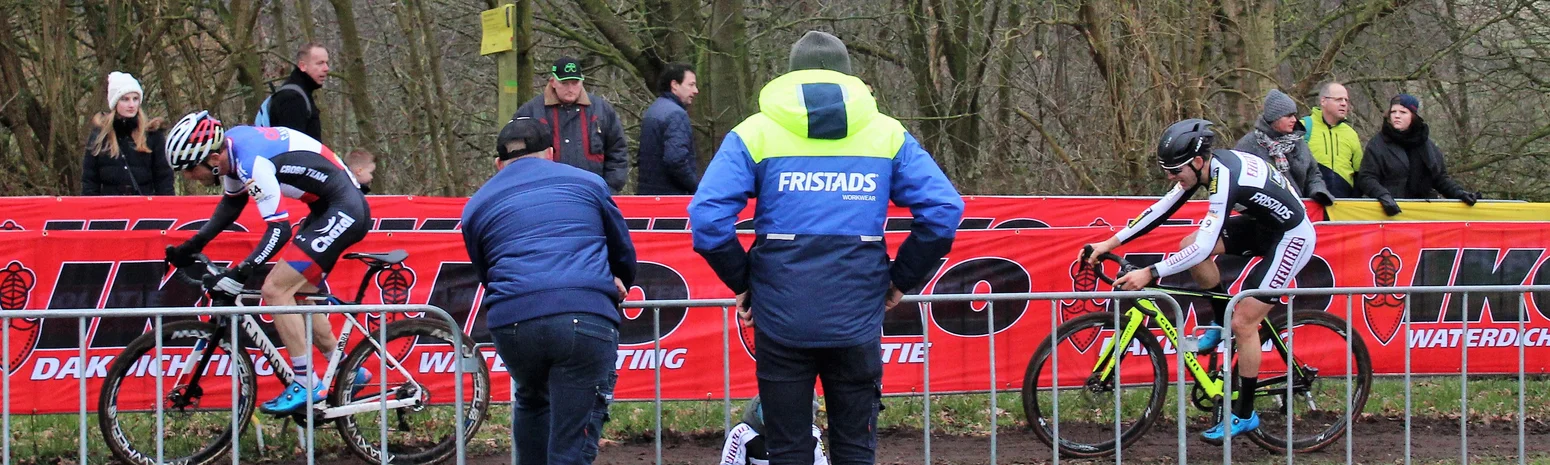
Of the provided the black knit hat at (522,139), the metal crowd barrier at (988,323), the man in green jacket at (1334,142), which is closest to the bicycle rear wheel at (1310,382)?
the metal crowd barrier at (988,323)

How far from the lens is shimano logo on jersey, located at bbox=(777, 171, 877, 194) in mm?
4629

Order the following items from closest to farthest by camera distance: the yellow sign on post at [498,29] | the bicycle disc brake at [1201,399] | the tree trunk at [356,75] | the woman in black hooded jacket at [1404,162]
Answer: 1. the bicycle disc brake at [1201,399]
2. the yellow sign on post at [498,29]
3. the woman in black hooded jacket at [1404,162]
4. the tree trunk at [356,75]

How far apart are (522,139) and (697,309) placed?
2394 millimetres

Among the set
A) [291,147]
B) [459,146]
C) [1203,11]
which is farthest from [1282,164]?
[459,146]

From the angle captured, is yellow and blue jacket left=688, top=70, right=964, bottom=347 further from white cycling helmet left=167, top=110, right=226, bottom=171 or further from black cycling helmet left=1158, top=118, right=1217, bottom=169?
white cycling helmet left=167, top=110, right=226, bottom=171

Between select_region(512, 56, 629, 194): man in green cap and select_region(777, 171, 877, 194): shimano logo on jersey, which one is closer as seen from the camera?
select_region(777, 171, 877, 194): shimano logo on jersey

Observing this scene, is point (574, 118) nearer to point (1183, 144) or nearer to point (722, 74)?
point (722, 74)

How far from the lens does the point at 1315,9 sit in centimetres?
1438

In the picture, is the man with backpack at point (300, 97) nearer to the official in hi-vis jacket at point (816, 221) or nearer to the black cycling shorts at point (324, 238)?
the black cycling shorts at point (324, 238)

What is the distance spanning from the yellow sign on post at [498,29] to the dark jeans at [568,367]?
391 centimetres

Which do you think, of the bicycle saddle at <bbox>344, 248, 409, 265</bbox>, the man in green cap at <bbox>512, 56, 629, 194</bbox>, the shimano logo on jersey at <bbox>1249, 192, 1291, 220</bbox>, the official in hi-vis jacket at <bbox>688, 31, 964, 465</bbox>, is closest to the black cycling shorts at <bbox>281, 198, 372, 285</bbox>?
the bicycle saddle at <bbox>344, 248, 409, 265</bbox>

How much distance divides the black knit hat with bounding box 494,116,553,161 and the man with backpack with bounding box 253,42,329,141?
14.1 ft

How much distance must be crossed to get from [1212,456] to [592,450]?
373 cm

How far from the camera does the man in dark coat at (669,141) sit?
9.88m
